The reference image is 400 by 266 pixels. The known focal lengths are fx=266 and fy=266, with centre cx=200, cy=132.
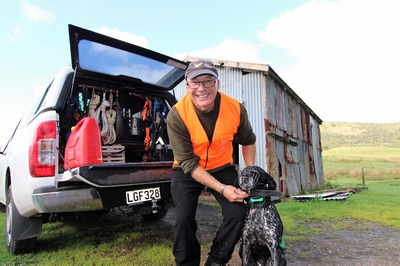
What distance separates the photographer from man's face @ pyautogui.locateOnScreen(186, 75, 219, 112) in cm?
234

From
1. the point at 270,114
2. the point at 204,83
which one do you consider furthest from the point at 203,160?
the point at 270,114

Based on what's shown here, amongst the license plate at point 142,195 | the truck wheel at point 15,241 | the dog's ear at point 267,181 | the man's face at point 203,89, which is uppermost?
the man's face at point 203,89

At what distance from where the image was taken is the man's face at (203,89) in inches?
92.2

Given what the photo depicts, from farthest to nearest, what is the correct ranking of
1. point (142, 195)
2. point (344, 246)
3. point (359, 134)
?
point (359, 134) < point (344, 246) < point (142, 195)

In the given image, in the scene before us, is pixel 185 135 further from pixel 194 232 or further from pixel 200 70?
pixel 194 232

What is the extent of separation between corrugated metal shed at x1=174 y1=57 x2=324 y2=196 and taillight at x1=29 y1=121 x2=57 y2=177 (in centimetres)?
733

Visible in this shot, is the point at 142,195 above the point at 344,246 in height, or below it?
above

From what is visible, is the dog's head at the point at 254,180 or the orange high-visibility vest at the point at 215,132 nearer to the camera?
the dog's head at the point at 254,180

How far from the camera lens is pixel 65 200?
2.52 metres

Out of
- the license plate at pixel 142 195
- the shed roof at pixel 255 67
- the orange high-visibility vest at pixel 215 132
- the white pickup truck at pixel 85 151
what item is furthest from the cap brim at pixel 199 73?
the shed roof at pixel 255 67

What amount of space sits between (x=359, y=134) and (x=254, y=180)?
114 meters

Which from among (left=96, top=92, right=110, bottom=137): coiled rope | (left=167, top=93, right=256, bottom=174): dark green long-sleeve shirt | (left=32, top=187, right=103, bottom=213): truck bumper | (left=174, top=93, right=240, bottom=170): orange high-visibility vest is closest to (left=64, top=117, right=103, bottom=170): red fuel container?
(left=32, top=187, right=103, bottom=213): truck bumper

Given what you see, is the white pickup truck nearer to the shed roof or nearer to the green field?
the green field

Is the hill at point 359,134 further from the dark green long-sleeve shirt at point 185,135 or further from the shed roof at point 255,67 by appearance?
the dark green long-sleeve shirt at point 185,135
